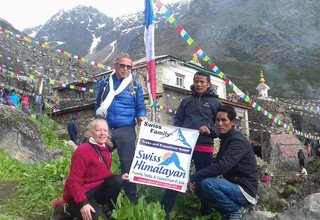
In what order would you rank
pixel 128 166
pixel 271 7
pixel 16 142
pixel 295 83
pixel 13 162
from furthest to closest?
pixel 271 7
pixel 295 83
pixel 16 142
pixel 13 162
pixel 128 166

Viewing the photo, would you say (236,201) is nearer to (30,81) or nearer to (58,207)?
(58,207)

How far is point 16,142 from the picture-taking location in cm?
991

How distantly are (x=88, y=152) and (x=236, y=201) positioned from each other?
2041mm

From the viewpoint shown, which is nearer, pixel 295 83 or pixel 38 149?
pixel 38 149

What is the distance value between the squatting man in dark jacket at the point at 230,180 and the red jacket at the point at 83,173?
1293 millimetres

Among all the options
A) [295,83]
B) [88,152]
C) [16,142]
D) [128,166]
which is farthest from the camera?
[295,83]

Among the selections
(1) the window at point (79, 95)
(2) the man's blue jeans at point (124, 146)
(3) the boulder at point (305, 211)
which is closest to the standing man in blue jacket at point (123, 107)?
(2) the man's blue jeans at point (124, 146)

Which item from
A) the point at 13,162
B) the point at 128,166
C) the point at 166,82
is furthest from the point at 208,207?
the point at 166,82

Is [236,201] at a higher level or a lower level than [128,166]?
lower

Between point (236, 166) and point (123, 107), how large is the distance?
185 cm

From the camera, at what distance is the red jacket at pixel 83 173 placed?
4.35m

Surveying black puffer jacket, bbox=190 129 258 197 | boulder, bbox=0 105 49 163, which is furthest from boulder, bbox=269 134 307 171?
black puffer jacket, bbox=190 129 258 197

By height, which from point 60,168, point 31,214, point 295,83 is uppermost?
point 295,83

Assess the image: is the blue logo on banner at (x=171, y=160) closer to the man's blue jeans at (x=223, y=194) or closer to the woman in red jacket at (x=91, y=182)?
the man's blue jeans at (x=223, y=194)
